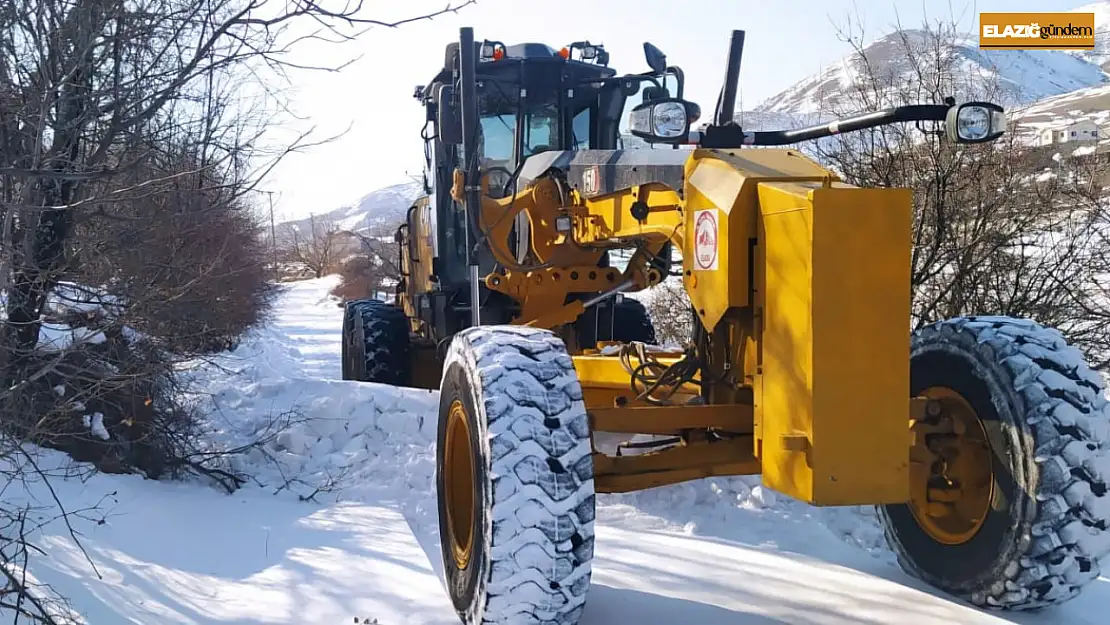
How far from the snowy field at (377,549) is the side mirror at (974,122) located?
6.10 feet

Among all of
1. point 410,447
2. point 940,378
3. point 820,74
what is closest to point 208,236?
point 410,447

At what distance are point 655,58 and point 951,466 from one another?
3.81 meters

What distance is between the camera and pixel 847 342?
10.3ft

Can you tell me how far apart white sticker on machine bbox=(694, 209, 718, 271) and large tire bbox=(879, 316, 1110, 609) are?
1.20m

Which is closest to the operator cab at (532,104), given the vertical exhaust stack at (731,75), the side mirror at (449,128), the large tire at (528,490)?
the side mirror at (449,128)

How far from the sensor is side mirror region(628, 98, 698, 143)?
384cm

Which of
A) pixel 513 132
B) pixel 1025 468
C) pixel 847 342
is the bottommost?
pixel 1025 468

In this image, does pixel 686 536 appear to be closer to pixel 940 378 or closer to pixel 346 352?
pixel 940 378

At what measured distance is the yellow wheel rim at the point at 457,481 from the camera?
13.5 feet

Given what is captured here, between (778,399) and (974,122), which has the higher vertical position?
(974,122)

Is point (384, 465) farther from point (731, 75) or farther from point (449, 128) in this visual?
point (731, 75)

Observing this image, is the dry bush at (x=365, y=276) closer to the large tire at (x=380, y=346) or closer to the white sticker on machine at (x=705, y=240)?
the large tire at (x=380, y=346)

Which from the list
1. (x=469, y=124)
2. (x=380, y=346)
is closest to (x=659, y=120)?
(x=469, y=124)

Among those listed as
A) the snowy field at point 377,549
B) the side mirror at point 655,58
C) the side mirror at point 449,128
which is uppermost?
the side mirror at point 655,58
